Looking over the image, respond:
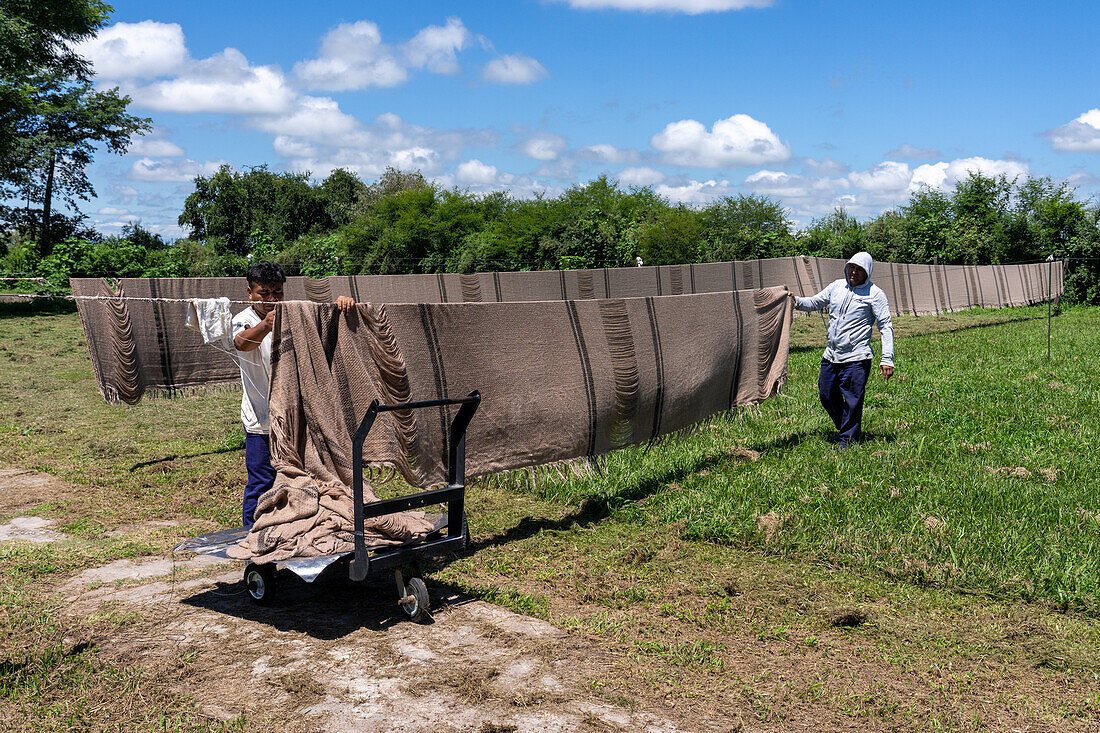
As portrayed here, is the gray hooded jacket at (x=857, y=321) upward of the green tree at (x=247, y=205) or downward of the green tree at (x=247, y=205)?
downward

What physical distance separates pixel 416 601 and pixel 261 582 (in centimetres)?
85

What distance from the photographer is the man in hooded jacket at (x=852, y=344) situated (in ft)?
24.3

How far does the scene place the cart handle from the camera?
13.1 ft

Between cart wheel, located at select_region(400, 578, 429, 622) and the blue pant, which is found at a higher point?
the blue pant

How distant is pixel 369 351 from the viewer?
480 centimetres

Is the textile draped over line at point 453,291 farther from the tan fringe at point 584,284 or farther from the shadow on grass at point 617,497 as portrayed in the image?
the shadow on grass at point 617,497

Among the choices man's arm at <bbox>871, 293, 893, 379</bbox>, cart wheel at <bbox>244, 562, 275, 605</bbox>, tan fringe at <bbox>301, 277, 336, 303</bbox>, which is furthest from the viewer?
→ tan fringe at <bbox>301, 277, 336, 303</bbox>

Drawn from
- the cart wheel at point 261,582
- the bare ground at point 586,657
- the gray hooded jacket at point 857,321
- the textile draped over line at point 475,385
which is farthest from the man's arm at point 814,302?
the cart wheel at point 261,582

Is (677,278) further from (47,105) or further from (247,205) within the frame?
(247,205)

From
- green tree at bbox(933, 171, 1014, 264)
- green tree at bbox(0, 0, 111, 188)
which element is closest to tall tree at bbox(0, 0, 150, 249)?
green tree at bbox(0, 0, 111, 188)

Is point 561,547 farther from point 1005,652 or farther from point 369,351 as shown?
point 1005,652

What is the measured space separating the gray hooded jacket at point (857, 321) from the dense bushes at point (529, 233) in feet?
46.9

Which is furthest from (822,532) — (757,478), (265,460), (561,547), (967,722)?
(265,460)

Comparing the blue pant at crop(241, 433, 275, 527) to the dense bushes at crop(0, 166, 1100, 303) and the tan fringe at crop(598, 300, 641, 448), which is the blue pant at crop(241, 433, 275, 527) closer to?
the tan fringe at crop(598, 300, 641, 448)
